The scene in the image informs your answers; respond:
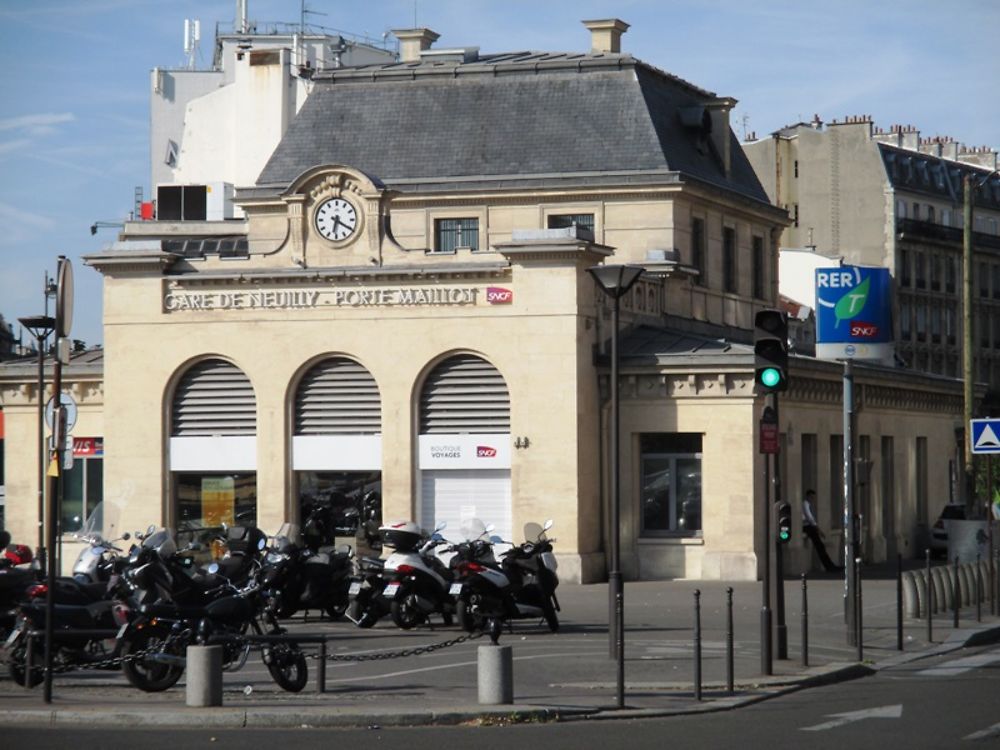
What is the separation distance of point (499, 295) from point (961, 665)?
18.0 meters

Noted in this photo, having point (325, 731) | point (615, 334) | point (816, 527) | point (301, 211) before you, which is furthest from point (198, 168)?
point (325, 731)

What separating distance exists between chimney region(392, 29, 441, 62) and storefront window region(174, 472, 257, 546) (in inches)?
599

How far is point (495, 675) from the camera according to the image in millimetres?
17312

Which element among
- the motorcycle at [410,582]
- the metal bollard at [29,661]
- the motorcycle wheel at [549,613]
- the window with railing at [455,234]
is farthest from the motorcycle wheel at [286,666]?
the window with railing at [455,234]

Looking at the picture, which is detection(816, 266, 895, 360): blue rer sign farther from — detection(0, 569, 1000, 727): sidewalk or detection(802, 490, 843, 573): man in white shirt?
detection(802, 490, 843, 573): man in white shirt

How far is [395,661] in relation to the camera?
73.2 feet

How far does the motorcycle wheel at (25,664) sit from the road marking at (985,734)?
908cm

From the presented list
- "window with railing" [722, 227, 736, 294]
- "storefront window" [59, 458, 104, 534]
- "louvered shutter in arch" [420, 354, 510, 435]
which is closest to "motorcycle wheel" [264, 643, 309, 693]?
"louvered shutter in arch" [420, 354, 510, 435]

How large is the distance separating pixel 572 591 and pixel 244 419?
28.5 ft

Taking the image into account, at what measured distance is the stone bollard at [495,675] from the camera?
17281mm

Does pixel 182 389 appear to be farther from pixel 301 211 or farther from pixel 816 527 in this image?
pixel 816 527

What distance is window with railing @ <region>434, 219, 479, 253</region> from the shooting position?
46.0 meters

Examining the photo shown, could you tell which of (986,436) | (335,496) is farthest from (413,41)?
(986,436)

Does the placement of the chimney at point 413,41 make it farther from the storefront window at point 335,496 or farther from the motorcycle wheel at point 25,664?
the motorcycle wheel at point 25,664
